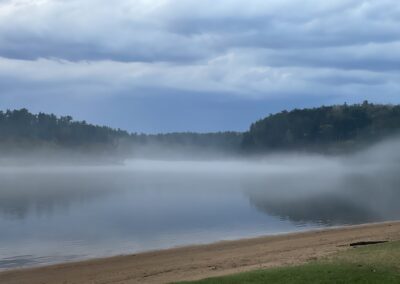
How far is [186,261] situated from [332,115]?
16110 cm

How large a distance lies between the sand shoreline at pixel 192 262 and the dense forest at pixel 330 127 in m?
151

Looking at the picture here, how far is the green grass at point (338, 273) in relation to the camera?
41.6ft

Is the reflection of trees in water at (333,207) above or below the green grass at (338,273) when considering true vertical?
below

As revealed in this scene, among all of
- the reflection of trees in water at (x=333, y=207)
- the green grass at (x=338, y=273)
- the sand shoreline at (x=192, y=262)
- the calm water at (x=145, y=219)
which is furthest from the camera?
the reflection of trees in water at (x=333, y=207)

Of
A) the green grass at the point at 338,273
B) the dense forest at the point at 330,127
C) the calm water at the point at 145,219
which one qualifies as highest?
the dense forest at the point at 330,127

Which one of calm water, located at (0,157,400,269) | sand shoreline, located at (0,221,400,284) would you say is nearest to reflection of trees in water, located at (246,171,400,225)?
calm water, located at (0,157,400,269)

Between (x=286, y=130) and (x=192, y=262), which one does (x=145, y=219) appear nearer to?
(x=192, y=262)

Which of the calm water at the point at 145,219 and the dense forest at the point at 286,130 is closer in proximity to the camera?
the calm water at the point at 145,219

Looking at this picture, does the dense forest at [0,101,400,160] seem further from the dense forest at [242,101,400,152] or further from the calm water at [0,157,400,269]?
the calm water at [0,157,400,269]

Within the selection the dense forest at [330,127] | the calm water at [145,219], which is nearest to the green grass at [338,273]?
the calm water at [145,219]

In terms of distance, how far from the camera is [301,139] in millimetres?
182000

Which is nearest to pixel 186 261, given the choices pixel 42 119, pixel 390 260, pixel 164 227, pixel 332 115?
pixel 390 260

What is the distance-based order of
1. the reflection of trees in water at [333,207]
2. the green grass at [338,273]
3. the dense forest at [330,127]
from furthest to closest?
1. the dense forest at [330,127]
2. the reflection of trees in water at [333,207]
3. the green grass at [338,273]

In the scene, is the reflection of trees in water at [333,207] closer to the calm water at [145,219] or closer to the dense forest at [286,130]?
the calm water at [145,219]
